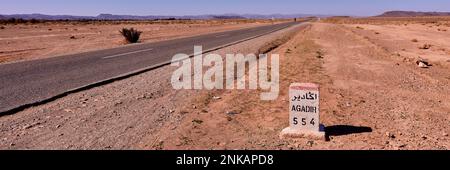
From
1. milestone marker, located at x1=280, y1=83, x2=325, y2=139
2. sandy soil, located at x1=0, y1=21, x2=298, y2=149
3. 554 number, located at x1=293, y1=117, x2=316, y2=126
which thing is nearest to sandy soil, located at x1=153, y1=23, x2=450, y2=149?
milestone marker, located at x1=280, y1=83, x2=325, y2=139

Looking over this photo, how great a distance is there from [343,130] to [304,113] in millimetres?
779

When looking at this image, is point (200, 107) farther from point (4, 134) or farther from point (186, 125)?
point (4, 134)

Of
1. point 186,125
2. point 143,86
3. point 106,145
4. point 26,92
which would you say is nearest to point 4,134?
point 106,145

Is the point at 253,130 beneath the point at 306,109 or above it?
beneath

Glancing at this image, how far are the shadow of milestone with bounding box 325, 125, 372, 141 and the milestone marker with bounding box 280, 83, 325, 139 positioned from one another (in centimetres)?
25

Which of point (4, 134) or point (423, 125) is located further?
point (423, 125)

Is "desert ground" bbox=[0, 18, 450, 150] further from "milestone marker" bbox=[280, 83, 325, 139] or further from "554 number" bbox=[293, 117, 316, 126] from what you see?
"554 number" bbox=[293, 117, 316, 126]

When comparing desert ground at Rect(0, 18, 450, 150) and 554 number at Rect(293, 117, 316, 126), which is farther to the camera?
554 number at Rect(293, 117, 316, 126)

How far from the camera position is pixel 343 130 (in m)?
6.00

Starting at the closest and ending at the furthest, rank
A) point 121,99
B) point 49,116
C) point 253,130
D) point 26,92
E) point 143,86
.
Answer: point 253,130
point 49,116
point 121,99
point 26,92
point 143,86

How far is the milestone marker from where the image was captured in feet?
18.1

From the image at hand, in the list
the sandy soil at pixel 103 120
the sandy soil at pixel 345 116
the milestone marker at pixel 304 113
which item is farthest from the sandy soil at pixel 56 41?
the milestone marker at pixel 304 113

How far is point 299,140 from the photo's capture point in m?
5.55
